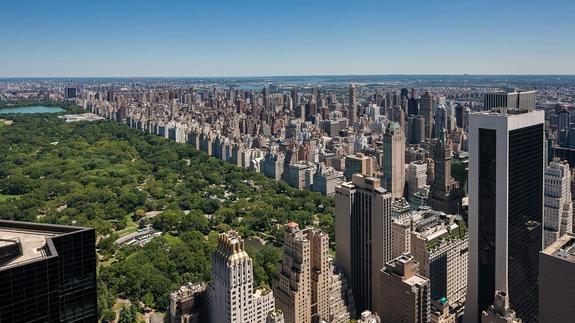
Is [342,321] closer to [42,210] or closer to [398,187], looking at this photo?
[398,187]

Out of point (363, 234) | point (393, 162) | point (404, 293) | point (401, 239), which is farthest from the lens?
point (393, 162)

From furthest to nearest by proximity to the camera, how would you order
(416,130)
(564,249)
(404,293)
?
(416,130) < (404,293) < (564,249)

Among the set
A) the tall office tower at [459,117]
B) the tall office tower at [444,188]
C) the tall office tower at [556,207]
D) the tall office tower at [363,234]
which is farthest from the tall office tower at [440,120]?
the tall office tower at [363,234]

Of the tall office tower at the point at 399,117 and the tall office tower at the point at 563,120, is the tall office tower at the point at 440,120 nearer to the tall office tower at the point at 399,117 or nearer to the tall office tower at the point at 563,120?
the tall office tower at the point at 399,117

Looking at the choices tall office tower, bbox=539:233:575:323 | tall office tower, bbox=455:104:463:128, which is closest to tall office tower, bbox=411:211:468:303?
tall office tower, bbox=539:233:575:323

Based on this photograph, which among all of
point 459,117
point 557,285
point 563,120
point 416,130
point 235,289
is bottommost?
point 235,289

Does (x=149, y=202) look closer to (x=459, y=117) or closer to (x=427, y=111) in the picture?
(x=427, y=111)

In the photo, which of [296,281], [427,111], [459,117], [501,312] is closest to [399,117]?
[427,111]
